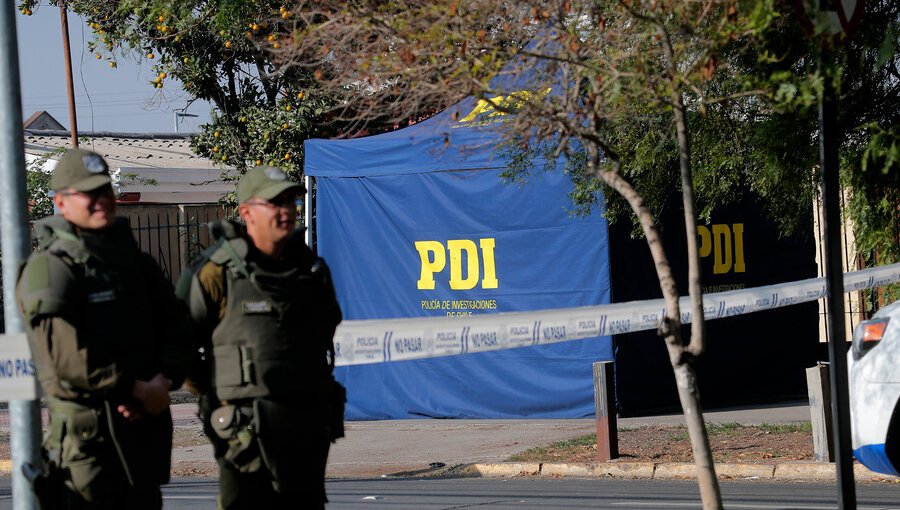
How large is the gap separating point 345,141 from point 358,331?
6.07m

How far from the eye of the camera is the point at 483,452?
39.6ft

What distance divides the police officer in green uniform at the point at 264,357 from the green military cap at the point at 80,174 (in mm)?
527

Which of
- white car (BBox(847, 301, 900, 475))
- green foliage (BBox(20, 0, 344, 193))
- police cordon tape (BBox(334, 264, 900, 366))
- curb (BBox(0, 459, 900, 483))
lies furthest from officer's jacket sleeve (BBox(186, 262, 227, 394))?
green foliage (BBox(20, 0, 344, 193))

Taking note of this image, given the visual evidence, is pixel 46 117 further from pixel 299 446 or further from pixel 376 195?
pixel 299 446

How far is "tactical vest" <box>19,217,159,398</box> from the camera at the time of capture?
4523mm

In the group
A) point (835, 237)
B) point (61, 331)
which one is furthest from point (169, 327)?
point (835, 237)

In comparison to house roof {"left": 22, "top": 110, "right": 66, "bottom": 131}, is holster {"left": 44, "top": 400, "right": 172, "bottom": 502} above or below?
below

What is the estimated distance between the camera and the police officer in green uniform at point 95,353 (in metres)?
4.54

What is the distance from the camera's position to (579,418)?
46.3 ft

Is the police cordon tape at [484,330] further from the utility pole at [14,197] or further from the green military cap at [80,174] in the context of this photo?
the green military cap at [80,174]

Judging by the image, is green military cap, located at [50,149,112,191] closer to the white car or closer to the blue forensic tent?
the white car

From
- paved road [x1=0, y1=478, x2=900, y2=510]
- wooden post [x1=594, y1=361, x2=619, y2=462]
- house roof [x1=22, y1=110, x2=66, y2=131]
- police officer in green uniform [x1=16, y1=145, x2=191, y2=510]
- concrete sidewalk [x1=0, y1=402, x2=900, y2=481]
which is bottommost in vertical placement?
concrete sidewalk [x1=0, y1=402, x2=900, y2=481]

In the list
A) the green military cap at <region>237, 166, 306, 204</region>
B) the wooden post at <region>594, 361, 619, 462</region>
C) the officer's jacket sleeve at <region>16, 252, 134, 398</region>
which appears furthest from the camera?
the wooden post at <region>594, 361, 619, 462</region>

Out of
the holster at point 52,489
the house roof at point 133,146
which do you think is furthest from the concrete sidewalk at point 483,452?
the house roof at point 133,146
